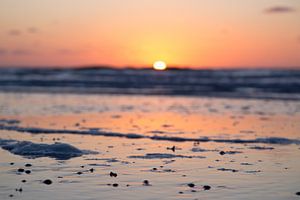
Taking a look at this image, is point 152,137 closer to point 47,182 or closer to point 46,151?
point 46,151

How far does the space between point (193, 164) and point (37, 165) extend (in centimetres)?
331

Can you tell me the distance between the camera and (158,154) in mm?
12984

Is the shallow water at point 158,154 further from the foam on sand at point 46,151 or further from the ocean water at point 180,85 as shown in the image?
the ocean water at point 180,85

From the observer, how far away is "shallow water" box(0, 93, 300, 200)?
9320 mm

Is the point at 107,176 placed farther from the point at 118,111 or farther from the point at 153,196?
the point at 118,111

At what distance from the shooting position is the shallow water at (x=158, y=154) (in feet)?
30.6

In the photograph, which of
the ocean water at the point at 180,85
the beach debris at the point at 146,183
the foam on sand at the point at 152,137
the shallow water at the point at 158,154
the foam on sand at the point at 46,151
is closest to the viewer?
the shallow water at the point at 158,154

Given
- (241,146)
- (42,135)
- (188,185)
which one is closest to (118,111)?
(42,135)

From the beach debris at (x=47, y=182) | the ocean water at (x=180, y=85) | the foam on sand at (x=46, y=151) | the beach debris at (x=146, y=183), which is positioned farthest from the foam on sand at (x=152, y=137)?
the ocean water at (x=180, y=85)

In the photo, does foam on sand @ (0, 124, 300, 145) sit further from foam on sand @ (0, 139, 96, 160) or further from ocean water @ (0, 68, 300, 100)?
ocean water @ (0, 68, 300, 100)

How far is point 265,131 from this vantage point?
1734cm

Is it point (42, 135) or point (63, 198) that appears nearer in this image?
point (63, 198)

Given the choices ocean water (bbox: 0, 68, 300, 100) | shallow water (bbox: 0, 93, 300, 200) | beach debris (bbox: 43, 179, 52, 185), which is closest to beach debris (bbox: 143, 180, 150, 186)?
shallow water (bbox: 0, 93, 300, 200)

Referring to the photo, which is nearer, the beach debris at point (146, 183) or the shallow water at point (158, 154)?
the shallow water at point (158, 154)
